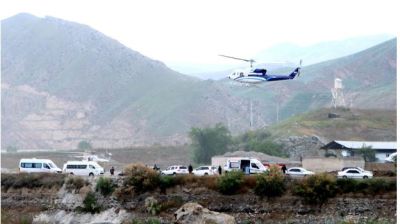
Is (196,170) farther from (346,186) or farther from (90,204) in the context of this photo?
(346,186)

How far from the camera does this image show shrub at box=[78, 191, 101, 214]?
108ft

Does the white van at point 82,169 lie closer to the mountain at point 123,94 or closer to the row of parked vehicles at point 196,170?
the row of parked vehicles at point 196,170

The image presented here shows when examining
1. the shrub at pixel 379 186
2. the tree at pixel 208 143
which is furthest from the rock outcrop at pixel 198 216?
the tree at pixel 208 143

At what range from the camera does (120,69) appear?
535 ft

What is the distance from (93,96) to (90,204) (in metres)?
123

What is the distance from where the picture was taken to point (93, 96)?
154875mm

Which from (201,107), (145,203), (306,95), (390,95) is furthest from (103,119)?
(145,203)

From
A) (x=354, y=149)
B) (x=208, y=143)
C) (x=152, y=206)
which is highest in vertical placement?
(x=208, y=143)

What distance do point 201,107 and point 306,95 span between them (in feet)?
90.2

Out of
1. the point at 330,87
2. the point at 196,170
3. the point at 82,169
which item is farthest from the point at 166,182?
the point at 330,87

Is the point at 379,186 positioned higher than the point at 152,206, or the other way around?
the point at 379,186

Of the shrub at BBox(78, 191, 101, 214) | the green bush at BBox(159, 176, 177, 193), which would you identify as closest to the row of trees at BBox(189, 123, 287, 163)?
the green bush at BBox(159, 176, 177, 193)

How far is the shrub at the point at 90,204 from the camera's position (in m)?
33.0

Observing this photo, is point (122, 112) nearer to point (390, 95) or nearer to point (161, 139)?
point (161, 139)
